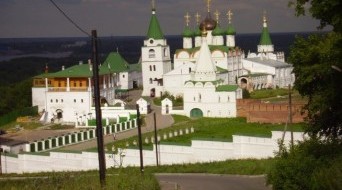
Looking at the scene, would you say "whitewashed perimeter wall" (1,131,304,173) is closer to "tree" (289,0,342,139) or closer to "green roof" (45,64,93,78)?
"tree" (289,0,342,139)

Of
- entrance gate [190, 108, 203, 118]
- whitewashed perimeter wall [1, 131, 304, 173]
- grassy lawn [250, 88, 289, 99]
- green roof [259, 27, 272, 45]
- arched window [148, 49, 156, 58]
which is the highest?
green roof [259, 27, 272, 45]

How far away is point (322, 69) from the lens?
1389 centimetres

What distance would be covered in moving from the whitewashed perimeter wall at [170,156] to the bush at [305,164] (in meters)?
7.51

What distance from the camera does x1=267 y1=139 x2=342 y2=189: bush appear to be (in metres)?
12.3

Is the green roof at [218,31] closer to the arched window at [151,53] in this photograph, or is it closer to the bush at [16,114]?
the arched window at [151,53]

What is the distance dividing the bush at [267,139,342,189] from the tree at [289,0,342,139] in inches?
44.9

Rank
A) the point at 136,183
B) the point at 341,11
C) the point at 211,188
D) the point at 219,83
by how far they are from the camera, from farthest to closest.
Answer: the point at 219,83 < the point at 211,188 < the point at 341,11 < the point at 136,183

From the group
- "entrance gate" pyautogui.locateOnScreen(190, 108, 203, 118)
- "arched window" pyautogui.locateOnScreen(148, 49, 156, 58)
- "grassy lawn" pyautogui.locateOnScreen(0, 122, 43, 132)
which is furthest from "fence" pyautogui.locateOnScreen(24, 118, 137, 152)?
"arched window" pyautogui.locateOnScreen(148, 49, 156, 58)

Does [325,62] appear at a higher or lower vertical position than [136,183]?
higher

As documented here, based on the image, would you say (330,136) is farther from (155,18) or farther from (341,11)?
(155,18)

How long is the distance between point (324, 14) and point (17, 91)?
35811mm

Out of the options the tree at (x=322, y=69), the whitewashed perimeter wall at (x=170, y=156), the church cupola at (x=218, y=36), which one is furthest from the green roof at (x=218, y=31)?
the tree at (x=322, y=69)

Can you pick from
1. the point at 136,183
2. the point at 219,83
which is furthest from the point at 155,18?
the point at 136,183

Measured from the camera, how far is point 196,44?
1993 inches
